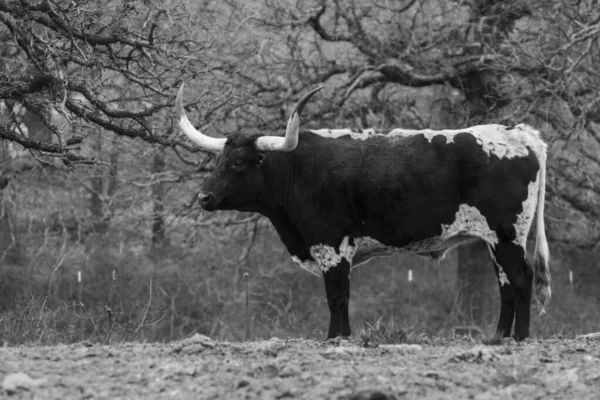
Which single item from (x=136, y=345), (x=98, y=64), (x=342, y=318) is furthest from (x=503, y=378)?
(x=98, y=64)

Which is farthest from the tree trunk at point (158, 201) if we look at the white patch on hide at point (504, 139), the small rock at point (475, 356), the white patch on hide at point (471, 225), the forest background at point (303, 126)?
the small rock at point (475, 356)

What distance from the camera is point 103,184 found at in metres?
21.1

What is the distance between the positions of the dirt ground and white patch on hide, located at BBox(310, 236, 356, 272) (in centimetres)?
244

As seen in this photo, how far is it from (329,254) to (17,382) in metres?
4.04

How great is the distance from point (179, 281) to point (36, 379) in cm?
1393

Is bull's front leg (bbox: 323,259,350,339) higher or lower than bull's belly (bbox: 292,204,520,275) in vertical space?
lower

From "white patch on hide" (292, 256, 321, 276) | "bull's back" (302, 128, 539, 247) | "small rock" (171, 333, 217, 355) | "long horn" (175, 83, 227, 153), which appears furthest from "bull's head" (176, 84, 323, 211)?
"small rock" (171, 333, 217, 355)

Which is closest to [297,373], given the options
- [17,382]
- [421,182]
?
[17,382]

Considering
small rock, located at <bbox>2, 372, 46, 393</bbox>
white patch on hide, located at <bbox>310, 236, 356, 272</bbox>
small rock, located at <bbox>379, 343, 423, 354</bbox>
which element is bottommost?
small rock, located at <bbox>2, 372, 46, 393</bbox>

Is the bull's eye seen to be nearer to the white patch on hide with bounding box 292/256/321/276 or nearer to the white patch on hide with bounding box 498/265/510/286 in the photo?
the white patch on hide with bounding box 292/256/321/276

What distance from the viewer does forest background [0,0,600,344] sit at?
15141mm

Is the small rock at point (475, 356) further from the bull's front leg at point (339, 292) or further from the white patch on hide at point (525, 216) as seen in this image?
the bull's front leg at point (339, 292)

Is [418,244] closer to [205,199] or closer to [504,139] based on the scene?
[504,139]

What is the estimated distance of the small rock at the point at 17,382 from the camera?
17.6 ft
